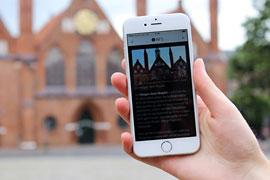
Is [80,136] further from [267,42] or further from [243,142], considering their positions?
[243,142]

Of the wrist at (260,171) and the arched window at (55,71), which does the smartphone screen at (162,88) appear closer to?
the wrist at (260,171)

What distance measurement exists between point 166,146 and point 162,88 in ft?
1.12

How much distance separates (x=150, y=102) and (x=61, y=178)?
12.2m

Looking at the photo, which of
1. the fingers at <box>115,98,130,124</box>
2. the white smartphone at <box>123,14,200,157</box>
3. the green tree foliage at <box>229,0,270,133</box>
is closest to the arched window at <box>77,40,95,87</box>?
the green tree foliage at <box>229,0,270,133</box>

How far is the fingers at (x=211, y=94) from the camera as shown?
230 cm

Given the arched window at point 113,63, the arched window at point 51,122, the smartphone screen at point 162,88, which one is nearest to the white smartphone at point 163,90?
the smartphone screen at point 162,88

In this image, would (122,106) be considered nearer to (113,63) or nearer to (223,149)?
(223,149)

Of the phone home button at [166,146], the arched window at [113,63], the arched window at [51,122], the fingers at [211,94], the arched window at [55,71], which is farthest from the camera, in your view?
the arched window at [113,63]

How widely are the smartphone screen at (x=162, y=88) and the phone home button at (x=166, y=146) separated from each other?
2.2 inches

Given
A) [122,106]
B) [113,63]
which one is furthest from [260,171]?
[113,63]

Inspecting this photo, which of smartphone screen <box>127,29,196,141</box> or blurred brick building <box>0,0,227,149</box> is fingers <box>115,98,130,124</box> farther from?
blurred brick building <box>0,0,227,149</box>

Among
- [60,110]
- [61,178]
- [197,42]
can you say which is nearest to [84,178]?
[61,178]

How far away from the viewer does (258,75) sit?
2170 cm

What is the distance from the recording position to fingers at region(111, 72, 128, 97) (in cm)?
258
